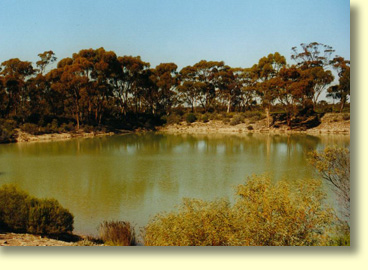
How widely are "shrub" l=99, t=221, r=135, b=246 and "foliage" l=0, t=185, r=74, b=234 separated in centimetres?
66

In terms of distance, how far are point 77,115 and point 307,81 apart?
46.6 ft

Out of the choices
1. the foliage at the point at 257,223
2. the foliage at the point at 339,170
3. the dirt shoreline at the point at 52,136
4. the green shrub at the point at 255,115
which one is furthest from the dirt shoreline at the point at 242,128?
the foliage at the point at 257,223

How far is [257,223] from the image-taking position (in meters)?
5.63

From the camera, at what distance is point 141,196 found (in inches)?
375

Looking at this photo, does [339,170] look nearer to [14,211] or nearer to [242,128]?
[14,211]

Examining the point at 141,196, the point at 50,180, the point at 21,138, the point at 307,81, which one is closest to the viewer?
the point at 141,196

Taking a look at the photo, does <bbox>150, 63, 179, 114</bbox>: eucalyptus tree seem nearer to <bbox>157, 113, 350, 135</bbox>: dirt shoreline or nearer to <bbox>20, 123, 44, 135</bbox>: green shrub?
<bbox>157, 113, 350, 135</bbox>: dirt shoreline

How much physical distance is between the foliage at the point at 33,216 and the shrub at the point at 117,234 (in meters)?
0.66

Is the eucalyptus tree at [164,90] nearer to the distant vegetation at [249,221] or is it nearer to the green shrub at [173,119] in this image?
the green shrub at [173,119]

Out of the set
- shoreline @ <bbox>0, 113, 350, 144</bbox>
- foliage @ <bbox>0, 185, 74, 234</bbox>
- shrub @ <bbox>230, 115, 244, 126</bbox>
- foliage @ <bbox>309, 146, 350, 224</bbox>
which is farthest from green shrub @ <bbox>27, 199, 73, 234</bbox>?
shrub @ <bbox>230, 115, 244, 126</bbox>

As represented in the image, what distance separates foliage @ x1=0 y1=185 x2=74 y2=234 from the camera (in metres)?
6.75

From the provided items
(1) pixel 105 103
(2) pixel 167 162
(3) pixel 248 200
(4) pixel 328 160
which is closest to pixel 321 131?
(2) pixel 167 162

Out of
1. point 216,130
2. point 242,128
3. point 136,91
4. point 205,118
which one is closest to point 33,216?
point 136,91
